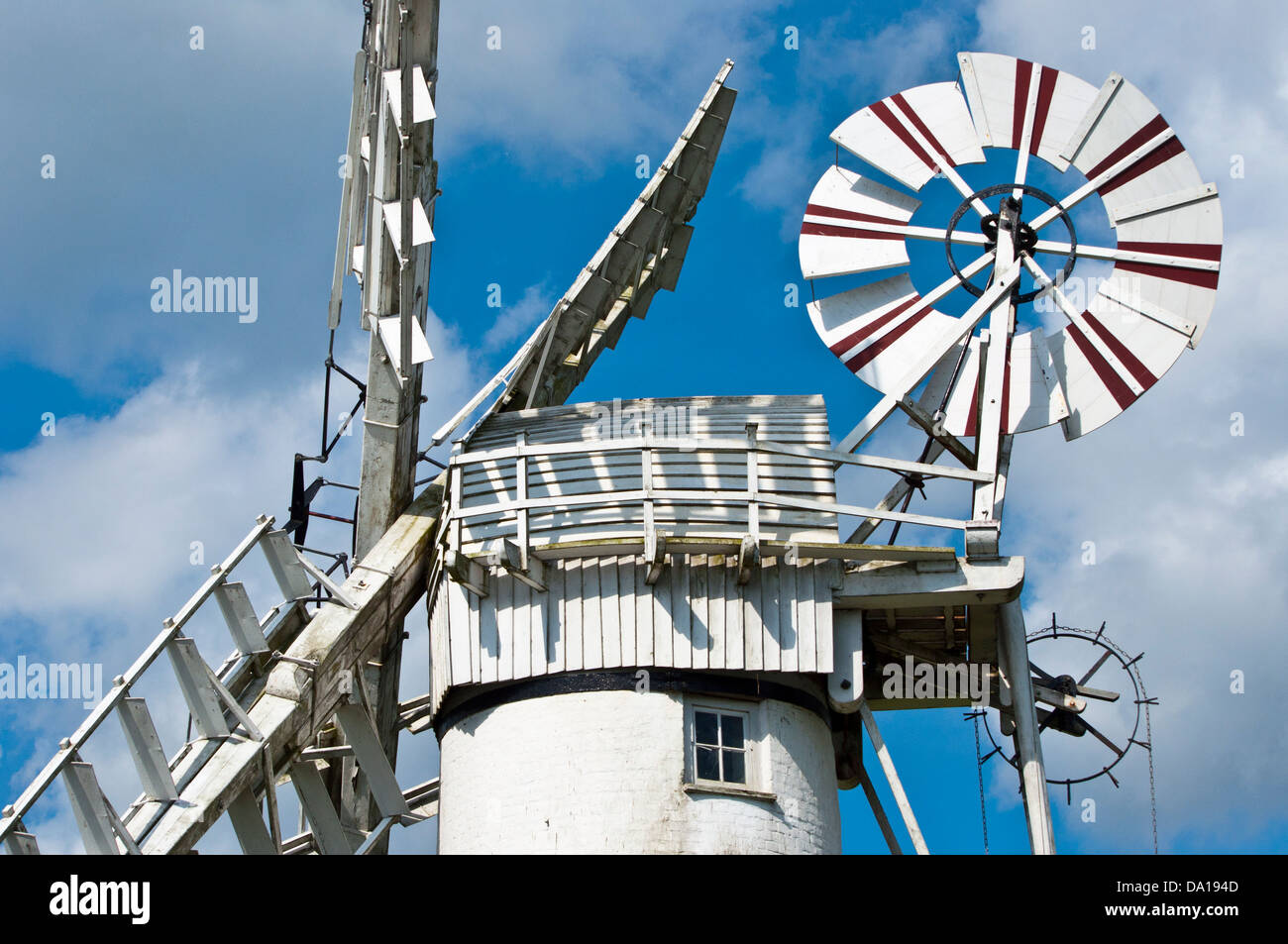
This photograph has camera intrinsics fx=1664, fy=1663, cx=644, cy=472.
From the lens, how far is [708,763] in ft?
64.0

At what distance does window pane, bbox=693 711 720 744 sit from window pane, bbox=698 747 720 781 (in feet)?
0.35

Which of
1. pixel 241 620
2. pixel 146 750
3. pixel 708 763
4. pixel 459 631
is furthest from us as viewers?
pixel 459 631

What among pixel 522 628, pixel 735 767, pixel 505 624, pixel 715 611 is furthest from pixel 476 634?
pixel 735 767

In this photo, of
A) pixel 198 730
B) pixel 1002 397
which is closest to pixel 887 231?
pixel 1002 397

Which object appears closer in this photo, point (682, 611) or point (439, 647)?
point (682, 611)

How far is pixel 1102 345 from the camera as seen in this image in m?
22.4

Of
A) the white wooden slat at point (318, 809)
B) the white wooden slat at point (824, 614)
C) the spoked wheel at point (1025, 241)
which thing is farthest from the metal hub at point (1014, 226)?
the white wooden slat at point (318, 809)

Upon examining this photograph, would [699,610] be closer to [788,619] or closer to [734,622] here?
[734,622]

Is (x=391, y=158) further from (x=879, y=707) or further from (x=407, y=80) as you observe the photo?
(x=879, y=707)

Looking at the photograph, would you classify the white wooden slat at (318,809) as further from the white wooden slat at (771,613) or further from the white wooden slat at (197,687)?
the white wooden slat at (771,613)

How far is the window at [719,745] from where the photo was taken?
19453 mm

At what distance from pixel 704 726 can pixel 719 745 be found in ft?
0.92

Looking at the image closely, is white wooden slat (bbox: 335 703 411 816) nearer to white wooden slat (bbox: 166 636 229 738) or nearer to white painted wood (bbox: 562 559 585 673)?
white wooden slat (bbox: 166 636 229 738)
